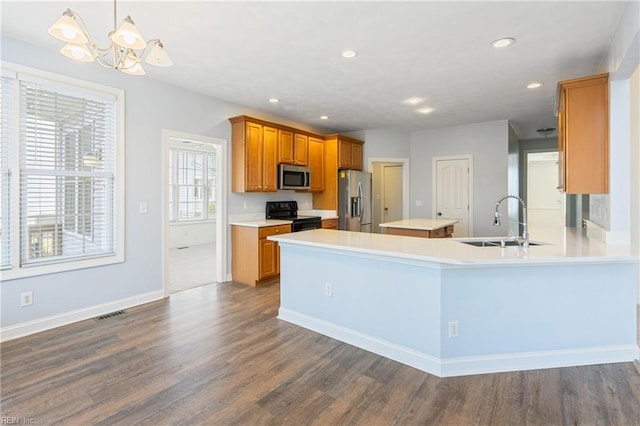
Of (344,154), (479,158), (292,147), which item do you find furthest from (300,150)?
(479,158)

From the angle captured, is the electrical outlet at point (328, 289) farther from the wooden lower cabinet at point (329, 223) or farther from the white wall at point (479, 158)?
the white wall at point (479, 158)

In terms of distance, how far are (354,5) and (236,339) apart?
2.82 metres

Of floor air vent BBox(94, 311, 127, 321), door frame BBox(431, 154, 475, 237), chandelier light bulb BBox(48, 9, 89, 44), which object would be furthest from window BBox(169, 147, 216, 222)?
chandelier light bulb BBox(48, 9, 89, 44)

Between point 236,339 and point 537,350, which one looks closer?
point 537,350

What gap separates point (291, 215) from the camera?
18.6 feet

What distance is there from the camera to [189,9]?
Result: 237 centimetres

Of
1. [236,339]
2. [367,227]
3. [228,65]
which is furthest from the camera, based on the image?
[367,227]

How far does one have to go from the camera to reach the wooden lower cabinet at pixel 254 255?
450cm

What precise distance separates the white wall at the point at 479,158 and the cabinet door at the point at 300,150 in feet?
8.17

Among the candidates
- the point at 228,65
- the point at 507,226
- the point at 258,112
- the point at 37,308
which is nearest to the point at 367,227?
the point at 507,226

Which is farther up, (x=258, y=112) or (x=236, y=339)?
(x=258, y=112)

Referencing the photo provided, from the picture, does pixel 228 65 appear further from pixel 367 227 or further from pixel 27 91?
pixel 367 227

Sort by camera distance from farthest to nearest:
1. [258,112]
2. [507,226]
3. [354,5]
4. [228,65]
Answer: [507,226], [258,112], [228,65], [354,5]

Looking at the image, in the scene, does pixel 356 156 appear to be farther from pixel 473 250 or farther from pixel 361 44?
pixel 473 250
